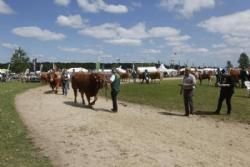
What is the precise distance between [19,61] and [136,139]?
93.0 metres

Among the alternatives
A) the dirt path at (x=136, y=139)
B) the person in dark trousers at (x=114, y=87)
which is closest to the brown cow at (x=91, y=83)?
the person in dark trousers at (x=114, y=87)

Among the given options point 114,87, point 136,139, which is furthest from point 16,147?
point 114,87

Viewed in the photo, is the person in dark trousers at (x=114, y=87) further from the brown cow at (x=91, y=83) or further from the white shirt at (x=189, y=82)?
the white shirt at (x=189, y=82)

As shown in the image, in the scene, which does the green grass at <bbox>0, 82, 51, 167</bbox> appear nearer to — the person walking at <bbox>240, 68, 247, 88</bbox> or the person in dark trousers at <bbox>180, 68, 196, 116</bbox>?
the person in dark trousers at <bbox>180, 68, 196, 116</bbox>

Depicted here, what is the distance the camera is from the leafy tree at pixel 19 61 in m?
101

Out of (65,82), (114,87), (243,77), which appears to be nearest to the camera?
(114,87)

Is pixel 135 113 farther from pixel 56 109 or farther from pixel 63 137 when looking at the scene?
pixel 63 137

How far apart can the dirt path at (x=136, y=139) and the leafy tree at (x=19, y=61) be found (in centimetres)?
8439

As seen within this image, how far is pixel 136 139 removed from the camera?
40.0 feet

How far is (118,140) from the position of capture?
12.0 m

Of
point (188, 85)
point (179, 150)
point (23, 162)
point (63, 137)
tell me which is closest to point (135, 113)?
point (188, 85)

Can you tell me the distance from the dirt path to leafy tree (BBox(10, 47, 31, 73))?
84.4 m

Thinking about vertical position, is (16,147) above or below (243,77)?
below

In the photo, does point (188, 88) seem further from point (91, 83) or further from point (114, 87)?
point (91, 83)
